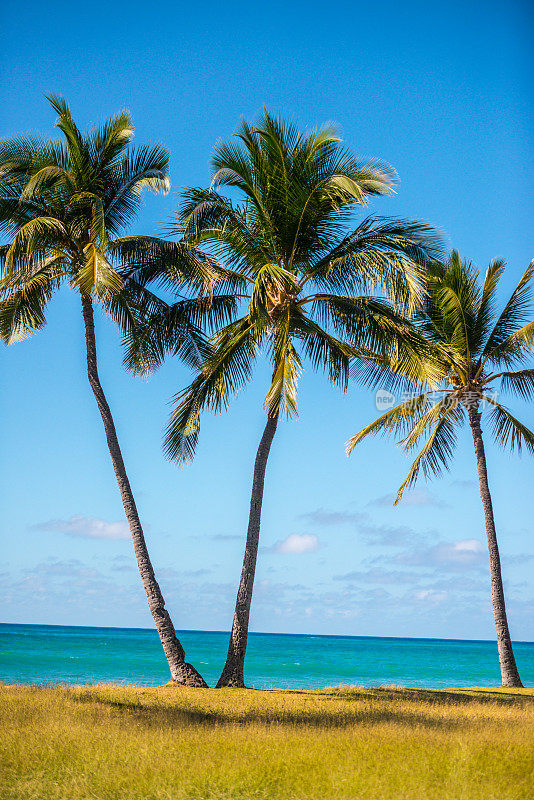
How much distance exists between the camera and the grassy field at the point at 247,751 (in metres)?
6.36

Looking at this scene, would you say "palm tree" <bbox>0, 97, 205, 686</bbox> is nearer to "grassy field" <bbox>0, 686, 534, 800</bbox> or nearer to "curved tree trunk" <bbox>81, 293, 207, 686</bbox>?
"curved tree trunk" <bbox>81, 293, 207, 686</bbox>

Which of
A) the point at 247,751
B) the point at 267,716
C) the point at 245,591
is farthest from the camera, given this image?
the point at 245,591

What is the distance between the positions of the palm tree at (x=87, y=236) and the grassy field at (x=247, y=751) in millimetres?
3772

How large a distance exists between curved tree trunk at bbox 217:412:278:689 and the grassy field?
8.52 feet

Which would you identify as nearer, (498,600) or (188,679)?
(188,679)

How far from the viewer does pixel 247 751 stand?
7570 millimetres

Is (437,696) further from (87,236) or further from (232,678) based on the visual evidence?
(87,236)

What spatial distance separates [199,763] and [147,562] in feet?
24.1

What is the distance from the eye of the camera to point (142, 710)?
397 inches

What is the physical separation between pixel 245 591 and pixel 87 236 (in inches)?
314

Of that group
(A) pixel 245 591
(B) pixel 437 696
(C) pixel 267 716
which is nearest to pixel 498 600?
(B) pixel 437 696

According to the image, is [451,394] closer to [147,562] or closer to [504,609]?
[504,609]

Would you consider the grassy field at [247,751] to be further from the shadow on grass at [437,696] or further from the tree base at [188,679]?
the tree base at [188,679]

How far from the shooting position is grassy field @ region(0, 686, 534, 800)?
6.36m
